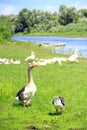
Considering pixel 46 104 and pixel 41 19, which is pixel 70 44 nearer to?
pixel 46 104

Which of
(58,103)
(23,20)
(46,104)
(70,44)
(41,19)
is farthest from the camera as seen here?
(23,20)

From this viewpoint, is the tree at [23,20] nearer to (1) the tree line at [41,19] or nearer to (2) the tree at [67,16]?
(1) the tree line at [41,19]

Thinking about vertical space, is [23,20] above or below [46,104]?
below

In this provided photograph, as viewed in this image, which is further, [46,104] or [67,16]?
[67,16]

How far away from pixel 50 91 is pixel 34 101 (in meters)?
1.52

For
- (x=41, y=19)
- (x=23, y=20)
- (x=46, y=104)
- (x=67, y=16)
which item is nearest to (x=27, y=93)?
(x=46, y=104)

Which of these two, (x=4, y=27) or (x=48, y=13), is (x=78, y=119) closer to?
(x=4, y=27)

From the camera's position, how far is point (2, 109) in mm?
12789

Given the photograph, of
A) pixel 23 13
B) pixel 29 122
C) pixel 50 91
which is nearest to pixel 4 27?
pixel 50 91

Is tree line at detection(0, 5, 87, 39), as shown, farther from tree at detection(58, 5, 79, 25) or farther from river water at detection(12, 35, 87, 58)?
river water at detection(12, 35, 87, 58)

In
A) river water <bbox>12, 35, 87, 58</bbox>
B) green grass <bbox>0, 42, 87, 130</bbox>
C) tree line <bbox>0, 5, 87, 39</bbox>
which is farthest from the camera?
tree line <bbox>0, 5, 87, 39</bbox>

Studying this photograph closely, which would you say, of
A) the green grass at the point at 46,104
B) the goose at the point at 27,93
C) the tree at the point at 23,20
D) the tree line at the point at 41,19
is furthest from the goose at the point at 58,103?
the tree at the point at 23,20

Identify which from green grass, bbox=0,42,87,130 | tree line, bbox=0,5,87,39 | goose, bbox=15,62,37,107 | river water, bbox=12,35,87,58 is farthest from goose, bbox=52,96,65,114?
tree line, bbox=0,5,87,39

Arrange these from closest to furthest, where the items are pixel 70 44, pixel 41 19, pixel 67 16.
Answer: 1. pixel 70 44
2. pixel 41 19
3. pixel 67 16
